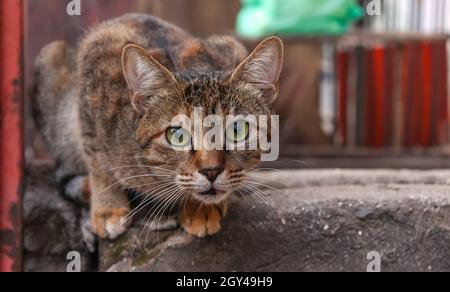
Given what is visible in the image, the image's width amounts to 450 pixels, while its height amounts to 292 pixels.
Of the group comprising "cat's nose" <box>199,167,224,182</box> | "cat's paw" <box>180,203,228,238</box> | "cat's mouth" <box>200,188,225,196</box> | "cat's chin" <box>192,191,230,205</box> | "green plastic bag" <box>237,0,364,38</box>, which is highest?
"green plastic bag" <box>237,0,364,38</box>

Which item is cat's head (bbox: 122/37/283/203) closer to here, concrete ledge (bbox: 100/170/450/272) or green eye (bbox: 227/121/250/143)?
green eye (bbox: 227/121/250/143)

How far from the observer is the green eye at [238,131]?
2.58 metres

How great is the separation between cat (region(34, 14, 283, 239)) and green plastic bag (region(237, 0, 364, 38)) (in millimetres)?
2278

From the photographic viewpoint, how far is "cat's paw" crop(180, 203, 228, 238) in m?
2.90

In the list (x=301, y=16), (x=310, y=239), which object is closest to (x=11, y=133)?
(x=310, y=239)

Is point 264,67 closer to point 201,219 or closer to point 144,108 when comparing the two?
point 144,108

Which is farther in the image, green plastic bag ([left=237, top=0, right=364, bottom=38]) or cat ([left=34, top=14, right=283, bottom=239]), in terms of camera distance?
green plastic bag ([left=237, top=0, right=364, bottom=38])

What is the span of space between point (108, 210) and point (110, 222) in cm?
6

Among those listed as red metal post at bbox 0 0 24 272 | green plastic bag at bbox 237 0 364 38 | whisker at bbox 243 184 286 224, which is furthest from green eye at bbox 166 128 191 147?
green plastic bag at bbox 237 0 364 38

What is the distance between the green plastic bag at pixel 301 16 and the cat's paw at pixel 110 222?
2860mm

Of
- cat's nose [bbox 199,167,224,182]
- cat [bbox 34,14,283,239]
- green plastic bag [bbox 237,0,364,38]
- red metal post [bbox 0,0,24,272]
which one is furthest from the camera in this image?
green plastic bag [bbox 237,0,364,38]

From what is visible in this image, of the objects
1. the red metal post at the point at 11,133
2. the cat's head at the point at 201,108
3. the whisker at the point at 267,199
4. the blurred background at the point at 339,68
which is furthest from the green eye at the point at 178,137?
the blurred background at the point at 339,68

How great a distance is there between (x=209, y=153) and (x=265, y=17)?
3.27 metres
